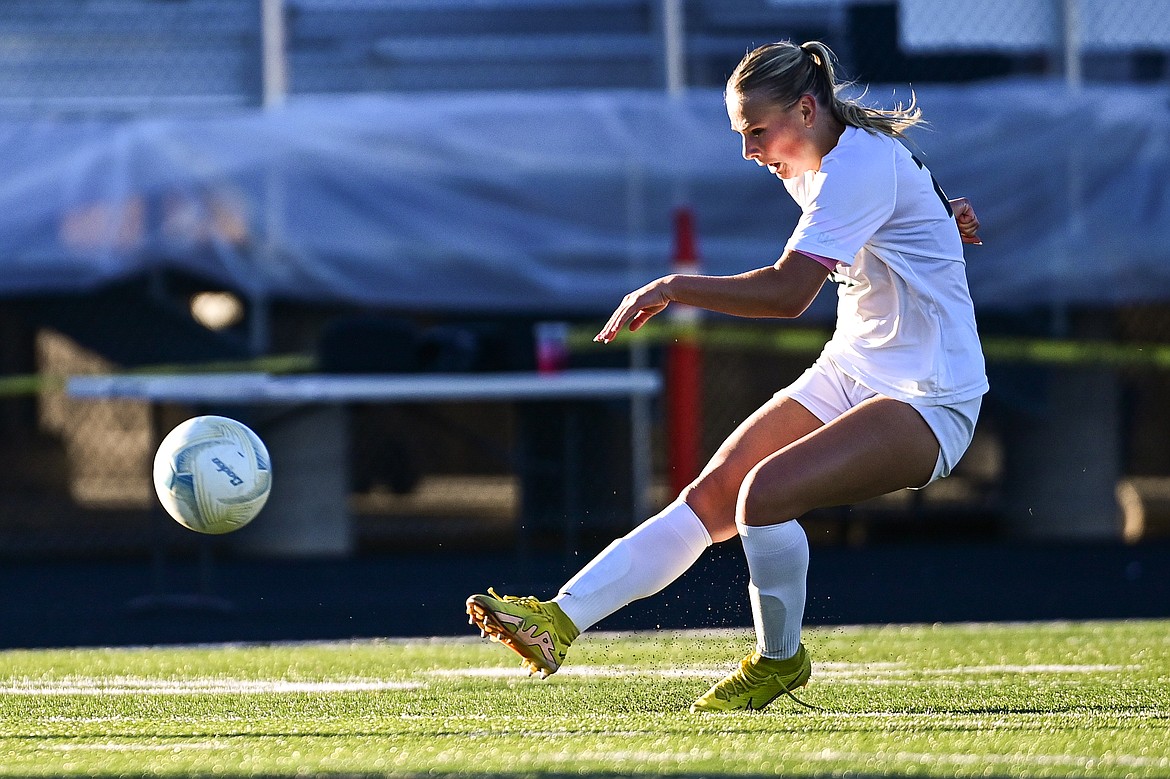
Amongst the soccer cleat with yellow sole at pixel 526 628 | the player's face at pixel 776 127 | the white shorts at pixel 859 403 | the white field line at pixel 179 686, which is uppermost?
the player's face at pixel 776 127

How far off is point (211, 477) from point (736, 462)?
1482mm

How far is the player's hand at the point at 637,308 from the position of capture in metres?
3.69

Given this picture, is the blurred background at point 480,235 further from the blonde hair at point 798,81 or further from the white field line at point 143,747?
the white field line at point 143,747

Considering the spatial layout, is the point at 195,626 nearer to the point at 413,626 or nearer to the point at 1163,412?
the point at 413,626

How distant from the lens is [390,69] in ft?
32.6

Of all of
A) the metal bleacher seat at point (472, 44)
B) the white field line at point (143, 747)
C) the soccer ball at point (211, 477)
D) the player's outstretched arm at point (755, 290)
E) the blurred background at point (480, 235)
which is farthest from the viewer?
the metal bleacher seat at point (472, 44)

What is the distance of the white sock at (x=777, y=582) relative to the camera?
4098 millimetres

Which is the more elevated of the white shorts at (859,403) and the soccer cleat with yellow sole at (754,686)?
the white shorts at (859,403)

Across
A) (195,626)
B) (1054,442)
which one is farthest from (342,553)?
(1054,442)

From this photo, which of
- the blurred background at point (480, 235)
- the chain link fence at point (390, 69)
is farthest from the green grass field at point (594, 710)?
the chain link fence at point (390, 69)

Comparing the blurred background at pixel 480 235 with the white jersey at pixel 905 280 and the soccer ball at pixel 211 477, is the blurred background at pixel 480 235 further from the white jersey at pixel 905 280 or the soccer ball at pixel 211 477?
the white jersey at pixel 905 280

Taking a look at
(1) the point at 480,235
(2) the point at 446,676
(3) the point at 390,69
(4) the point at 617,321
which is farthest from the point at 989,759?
(3) the point at 390,69

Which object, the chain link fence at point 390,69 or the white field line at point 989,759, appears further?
the chain link fence at point 390,69

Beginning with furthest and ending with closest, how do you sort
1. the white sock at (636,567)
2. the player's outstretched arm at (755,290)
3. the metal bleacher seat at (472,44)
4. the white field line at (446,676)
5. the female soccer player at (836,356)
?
1. the metal bleacher seat at (472,44)
2. the white field line at (446,676)
3. the white sock at (636,567)
4. the female soccer player at (836,356)
5. the player's outstretched arm at (755,290)
